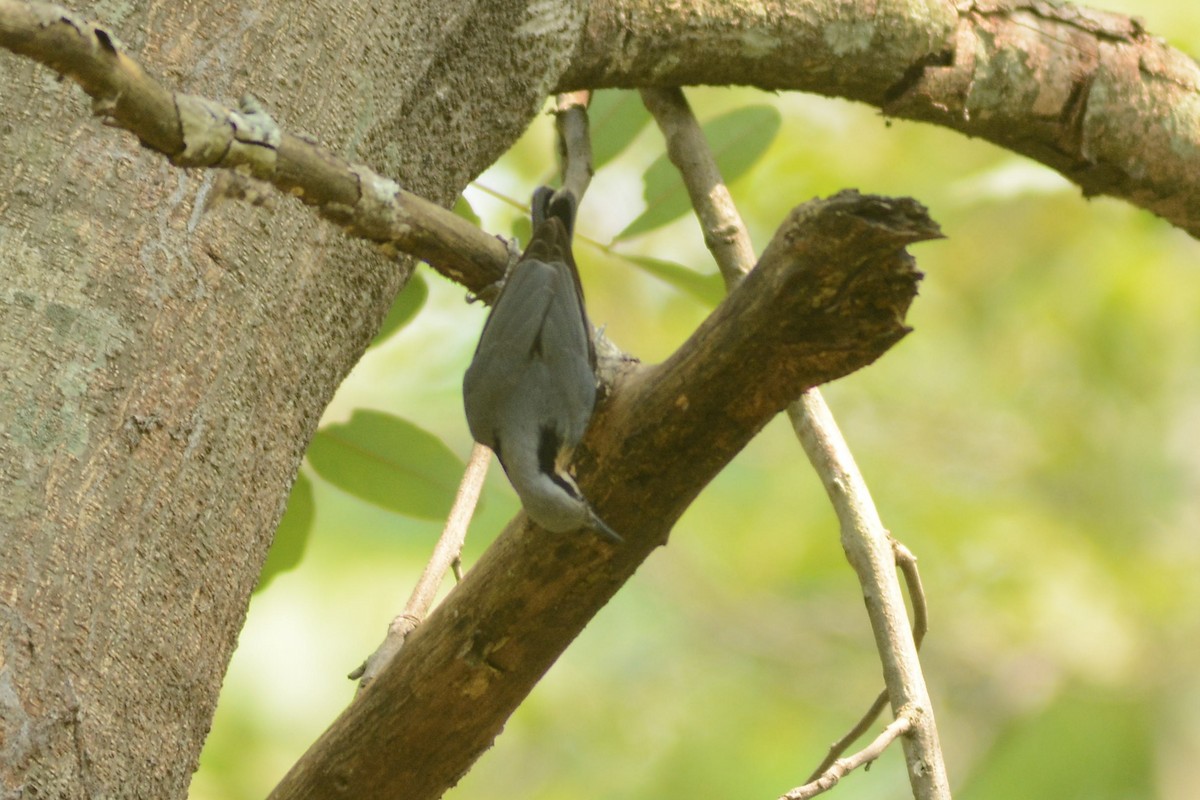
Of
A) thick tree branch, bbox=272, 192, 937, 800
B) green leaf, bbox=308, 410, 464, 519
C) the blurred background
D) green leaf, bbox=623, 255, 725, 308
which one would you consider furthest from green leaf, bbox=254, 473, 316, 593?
the blurred background

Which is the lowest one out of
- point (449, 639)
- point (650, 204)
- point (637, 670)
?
point (449, 639)

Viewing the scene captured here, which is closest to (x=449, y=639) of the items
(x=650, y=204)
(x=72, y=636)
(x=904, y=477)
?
(x=72, y=636)

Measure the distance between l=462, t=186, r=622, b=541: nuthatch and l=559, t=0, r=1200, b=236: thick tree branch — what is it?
1.65 feet

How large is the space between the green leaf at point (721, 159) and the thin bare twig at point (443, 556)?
77 cm

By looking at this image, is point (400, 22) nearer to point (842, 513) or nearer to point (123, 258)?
point (123, 258)

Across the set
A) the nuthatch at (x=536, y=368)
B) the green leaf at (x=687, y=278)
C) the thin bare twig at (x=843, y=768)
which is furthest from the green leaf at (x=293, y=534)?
the thin bare twig at (x=843, y=768)

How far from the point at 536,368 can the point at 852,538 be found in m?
0.68

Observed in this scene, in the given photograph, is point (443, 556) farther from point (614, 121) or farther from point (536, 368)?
point (614, 121)

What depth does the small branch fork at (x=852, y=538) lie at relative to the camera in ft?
6.06

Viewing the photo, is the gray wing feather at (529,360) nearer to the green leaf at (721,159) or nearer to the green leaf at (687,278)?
the green leaf at (687,278)

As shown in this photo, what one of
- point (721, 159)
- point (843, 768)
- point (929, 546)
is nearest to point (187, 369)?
point (843, 768)

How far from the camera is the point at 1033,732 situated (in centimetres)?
662

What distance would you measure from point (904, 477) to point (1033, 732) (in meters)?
1.67

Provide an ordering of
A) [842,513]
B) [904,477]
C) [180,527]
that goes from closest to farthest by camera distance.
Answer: [180,527] → [842,513] → [904,477]
